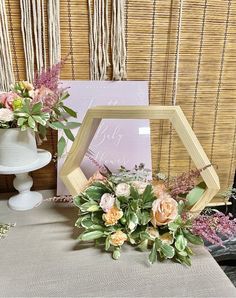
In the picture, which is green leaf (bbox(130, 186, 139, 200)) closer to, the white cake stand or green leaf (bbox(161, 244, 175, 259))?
green leaf (bbox(161, 244, 175, 259))

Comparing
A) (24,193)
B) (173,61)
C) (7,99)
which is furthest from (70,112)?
(173,61)

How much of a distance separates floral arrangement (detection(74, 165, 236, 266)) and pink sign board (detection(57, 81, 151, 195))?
24 cm

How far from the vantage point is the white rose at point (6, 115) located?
2.36 feet

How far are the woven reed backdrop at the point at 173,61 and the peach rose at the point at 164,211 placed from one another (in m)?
0.42

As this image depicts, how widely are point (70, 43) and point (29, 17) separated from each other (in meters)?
0.14

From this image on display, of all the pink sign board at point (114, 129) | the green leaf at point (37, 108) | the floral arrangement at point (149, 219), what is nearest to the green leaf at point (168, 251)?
the floral arrangement at point (149, 219)

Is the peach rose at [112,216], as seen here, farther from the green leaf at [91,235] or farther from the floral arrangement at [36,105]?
the floral arrangement at [36,105]

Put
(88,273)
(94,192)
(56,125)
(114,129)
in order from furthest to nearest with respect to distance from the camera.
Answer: (114,129) → (56,125) → (94,192) → (88,273)

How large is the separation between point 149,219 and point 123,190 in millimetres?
Answer: 88

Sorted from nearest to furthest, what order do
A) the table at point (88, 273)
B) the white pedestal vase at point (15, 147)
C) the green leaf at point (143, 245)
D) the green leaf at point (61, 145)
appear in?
the table at point (88, 273) < the green leaf at point (143, 245) < the white pedestal vase at point (15, 147) < the green leaf at point (61, 145)

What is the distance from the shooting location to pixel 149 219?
0.64 meters

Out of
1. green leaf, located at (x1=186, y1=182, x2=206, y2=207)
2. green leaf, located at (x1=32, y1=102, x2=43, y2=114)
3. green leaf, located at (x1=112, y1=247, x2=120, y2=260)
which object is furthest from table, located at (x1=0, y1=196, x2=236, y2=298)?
green leaf, located at (x1=32, y1=102, x2=43, y2=114)

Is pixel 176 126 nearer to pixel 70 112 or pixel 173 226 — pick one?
pixel 173 226

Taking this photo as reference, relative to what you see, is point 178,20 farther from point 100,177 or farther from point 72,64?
point 100,177
